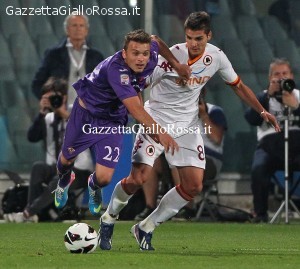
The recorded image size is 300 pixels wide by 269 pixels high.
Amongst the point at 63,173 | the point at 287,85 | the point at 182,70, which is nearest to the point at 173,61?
the point at 182,70

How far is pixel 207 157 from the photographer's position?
1562cm

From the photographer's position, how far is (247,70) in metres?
16.8

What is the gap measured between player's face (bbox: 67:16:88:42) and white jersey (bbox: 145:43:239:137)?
433cm

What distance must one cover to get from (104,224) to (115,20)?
5951 millimetres

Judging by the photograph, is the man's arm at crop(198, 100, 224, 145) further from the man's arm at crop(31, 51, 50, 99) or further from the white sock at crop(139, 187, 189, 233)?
the white sock at crop(139, 187, 189, 233)

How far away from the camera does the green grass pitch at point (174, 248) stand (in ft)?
30.7

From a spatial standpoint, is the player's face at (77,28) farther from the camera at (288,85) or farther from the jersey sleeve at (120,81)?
the jersey sleeve at (120,81)

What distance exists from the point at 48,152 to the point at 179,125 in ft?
14.9

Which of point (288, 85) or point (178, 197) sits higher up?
point (288, 85)

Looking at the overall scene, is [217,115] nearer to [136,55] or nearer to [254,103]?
[254,103]

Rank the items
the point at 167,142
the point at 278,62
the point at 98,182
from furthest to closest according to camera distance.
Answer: the point at 278,62
the point at 98,182
the point at 167,142

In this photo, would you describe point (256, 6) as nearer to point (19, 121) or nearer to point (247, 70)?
point (247, 70)

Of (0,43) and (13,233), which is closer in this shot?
(13,233)

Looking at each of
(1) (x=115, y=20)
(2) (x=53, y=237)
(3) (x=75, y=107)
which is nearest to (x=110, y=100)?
(3) (x=75, y=107)
